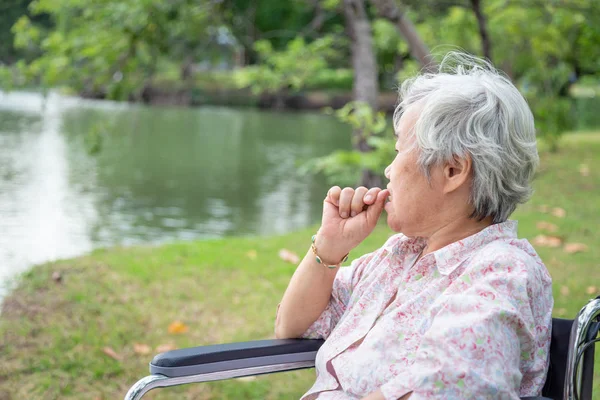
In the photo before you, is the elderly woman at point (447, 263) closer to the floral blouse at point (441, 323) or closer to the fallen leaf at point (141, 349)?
the floral blouse at point (441, 323)

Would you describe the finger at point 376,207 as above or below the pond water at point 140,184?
above

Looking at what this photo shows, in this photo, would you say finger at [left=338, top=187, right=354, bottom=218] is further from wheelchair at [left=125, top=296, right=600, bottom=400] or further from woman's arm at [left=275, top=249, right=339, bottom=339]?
wheelchair at [left=125, top=296, right=600, bottom=400]

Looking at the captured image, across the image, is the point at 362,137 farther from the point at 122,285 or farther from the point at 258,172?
the point at 258,172

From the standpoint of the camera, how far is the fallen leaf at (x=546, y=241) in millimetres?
5188

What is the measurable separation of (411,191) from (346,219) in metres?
0.22

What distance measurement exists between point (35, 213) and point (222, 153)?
6.97 m

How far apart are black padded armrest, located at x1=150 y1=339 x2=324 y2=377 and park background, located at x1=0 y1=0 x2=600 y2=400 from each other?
1.37 m

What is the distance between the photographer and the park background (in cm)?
364

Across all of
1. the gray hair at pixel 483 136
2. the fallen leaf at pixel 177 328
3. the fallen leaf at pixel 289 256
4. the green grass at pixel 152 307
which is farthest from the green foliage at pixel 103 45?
the gray hair at pixel 483 136

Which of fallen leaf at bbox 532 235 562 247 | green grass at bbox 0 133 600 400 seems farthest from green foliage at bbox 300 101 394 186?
fallen leaf at bbox 532 235 562 247

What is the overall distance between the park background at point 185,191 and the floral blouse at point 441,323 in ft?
4.97

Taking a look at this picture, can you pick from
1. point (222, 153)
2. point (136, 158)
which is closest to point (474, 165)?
point (136, 158)

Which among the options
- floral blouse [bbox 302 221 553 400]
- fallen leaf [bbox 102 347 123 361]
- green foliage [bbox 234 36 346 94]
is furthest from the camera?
green foliage [bbox 234 36 346 94]

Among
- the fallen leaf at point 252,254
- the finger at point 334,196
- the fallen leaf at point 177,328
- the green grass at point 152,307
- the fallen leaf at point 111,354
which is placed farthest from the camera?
the fallen leaf at point 252,254
